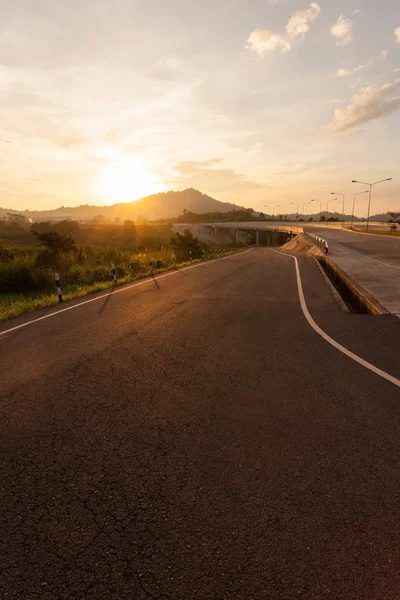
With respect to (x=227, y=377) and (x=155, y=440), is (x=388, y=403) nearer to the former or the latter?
(x=227, y=377)

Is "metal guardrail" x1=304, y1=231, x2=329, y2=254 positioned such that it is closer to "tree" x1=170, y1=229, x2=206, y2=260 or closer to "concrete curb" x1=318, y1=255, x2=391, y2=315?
"concrete curb" x1=318, y1=255, x2=391, y2=315

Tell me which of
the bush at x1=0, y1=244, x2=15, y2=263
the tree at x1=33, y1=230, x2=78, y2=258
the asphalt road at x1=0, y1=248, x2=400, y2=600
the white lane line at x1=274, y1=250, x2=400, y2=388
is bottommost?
the white lane line at x1=274, y1=250, x2=400, y2=388

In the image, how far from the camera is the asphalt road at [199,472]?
89.8 inches

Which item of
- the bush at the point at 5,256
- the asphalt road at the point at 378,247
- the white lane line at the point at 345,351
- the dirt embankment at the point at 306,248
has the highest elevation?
the bush at the point at 5,256

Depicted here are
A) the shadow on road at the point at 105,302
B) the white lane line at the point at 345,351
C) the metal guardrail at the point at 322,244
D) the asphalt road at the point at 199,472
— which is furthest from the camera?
the metal guardrail at the point at 322,244

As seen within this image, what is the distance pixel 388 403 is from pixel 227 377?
7.38ft

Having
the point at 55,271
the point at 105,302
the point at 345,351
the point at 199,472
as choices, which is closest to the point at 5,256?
the point at 55,271

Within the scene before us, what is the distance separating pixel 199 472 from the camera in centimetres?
321

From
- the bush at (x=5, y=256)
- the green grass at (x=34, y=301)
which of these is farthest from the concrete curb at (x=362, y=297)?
the bush at (x=5, y=256)

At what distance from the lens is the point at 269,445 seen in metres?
3.58

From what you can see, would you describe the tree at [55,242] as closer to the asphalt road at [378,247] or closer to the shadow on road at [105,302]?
the shadow on road at [105,302]

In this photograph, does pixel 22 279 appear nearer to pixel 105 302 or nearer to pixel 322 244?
pixel 105 302

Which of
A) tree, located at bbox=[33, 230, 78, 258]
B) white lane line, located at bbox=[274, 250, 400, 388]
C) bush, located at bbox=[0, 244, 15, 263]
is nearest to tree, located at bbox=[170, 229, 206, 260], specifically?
tree, located at bbox=[33, 230, 78, 258]

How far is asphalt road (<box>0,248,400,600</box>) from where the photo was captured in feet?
7.48
